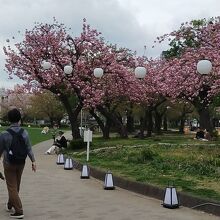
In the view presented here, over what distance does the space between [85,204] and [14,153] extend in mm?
2596

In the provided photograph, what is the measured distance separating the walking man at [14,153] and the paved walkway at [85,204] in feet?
1.28

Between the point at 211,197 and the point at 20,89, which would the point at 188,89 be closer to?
the point at 20,89

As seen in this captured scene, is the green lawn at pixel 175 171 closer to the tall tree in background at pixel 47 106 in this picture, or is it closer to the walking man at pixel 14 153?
the walking man at pixel 14 153

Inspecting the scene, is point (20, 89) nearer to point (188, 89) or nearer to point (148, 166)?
point (188, 89)

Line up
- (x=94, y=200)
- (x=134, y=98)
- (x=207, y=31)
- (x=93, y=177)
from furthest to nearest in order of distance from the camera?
(x=134, y=98) < (x=207, y=31) < (x=93, y=177) < (x=94, y=200)

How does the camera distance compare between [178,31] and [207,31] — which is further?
[178,31]

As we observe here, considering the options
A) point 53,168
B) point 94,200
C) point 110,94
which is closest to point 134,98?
point 110,94

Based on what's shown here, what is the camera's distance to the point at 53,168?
780 inches

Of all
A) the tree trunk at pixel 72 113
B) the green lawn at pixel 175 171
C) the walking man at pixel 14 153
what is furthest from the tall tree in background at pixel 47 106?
the walking man at pixel 14 153

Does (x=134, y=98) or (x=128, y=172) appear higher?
(x=134, y=98)

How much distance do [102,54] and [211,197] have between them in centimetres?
2407

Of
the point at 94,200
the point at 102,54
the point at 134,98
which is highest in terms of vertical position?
the point at 102,54

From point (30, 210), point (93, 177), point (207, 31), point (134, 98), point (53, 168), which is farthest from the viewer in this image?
point (134, 98)

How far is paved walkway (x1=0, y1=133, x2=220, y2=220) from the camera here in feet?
30.0
